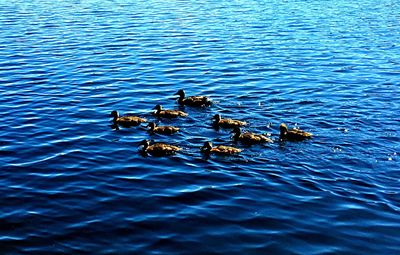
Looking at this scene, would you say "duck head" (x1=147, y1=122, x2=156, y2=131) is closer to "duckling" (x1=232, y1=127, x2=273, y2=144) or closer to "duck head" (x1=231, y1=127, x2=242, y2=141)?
"duck head" (x1=231, y1=127, x2=242, y2=141)

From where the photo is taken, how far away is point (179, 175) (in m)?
15.7

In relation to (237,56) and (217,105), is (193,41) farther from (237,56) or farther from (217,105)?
(217,105)

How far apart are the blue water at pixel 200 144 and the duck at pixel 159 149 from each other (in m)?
0.43

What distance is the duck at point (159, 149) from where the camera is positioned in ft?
56.2

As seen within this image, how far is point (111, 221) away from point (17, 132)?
751 cm

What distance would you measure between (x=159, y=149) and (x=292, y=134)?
399 centimetres

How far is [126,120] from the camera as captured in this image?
19656 millimetres

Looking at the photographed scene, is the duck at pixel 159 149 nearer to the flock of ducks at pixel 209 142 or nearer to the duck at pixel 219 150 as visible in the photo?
the flock of ducks at pixel 209 142

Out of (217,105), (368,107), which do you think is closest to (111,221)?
(217,105)

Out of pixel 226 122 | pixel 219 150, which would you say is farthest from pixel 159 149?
pixel 226 122

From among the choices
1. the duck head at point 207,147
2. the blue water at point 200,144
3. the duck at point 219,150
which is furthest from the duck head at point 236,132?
Answer: the duck head at point 207,147

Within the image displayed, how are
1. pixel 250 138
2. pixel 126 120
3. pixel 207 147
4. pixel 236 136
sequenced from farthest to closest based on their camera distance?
pixel 126 120 < pixel 236 136 < pixel 250 138 < pixel 207 147

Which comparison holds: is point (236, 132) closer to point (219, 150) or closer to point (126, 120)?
point (219, 150)

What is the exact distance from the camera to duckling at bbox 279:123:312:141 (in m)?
17.5
